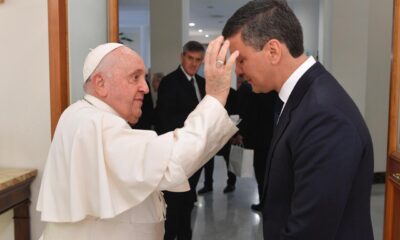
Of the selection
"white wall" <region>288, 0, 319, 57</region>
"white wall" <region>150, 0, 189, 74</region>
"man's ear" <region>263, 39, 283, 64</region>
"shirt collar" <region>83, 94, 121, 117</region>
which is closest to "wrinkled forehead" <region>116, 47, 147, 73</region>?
"shirt collar" <region>83, 94, 121, 117</region>

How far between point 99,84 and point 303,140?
0.70 meters

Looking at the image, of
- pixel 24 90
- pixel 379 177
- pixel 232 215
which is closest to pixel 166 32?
pixel 232 215

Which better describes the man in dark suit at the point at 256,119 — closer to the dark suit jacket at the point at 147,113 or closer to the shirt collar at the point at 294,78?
the dark suit jacket at the point at 147,113

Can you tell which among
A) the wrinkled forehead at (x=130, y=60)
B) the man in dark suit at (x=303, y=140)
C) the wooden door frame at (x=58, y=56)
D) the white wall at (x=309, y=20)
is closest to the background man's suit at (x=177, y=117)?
the wooden door frame at (x=58, y=56)

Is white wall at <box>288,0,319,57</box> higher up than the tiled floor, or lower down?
higher up

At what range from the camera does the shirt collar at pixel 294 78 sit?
3.68 feet

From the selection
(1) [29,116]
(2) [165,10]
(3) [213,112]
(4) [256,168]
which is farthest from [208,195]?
(3) [213,112]

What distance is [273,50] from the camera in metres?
1.10

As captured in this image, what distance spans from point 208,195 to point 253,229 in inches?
47.1

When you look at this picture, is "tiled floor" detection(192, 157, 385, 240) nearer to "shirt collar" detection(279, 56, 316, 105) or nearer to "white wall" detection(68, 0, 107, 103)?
"white wall" detection(68, 0, 107, 103)

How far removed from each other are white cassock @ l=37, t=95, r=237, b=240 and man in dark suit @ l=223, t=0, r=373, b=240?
0.22 m

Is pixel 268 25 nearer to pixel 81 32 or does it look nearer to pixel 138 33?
pixel 81 32

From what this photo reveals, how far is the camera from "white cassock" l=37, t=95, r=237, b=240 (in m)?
1.17

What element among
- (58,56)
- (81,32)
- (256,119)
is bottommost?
(256,119)
